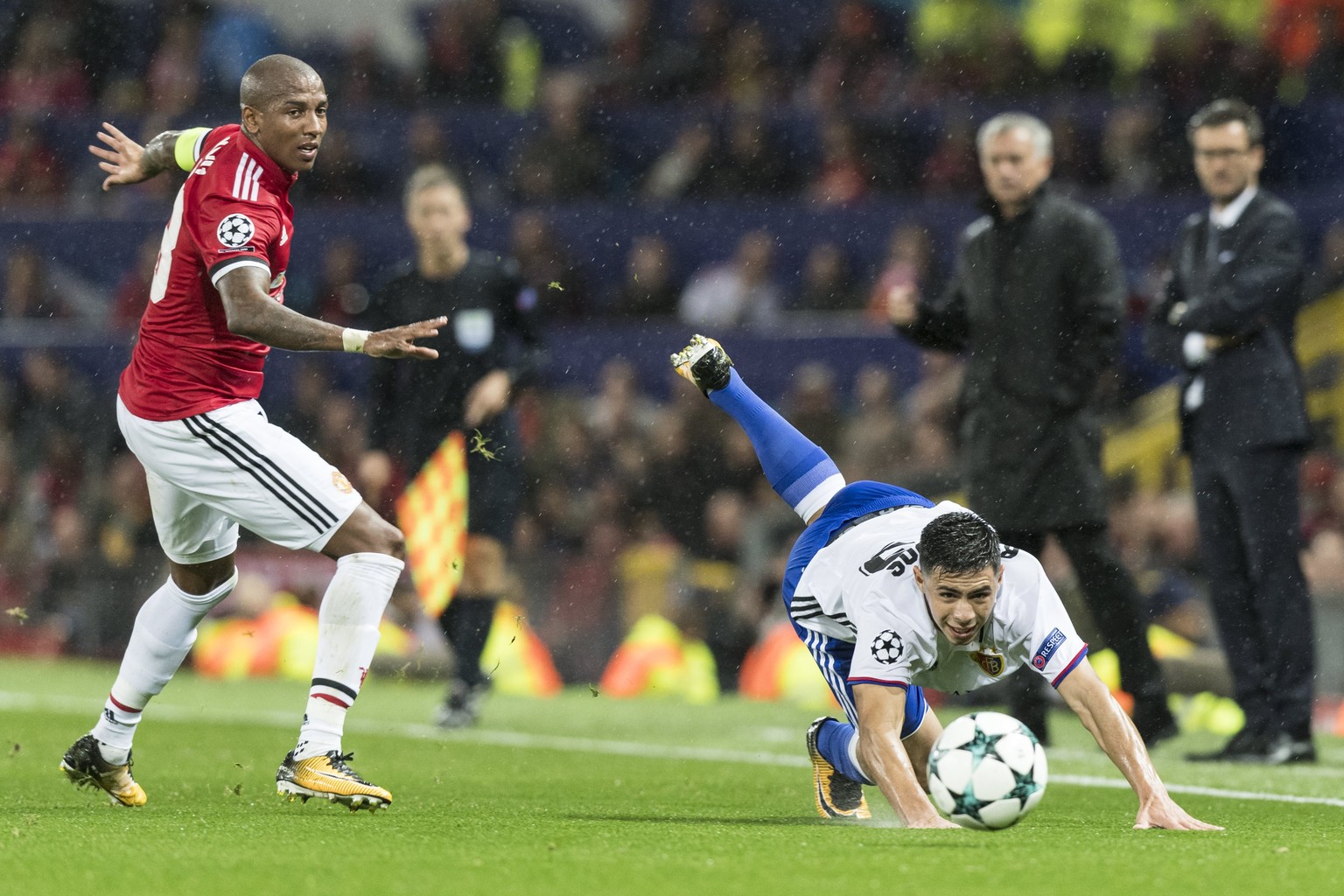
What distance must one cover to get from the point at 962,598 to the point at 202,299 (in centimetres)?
237

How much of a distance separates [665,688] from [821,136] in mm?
5132

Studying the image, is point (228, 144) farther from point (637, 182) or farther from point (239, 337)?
point (637, 182)

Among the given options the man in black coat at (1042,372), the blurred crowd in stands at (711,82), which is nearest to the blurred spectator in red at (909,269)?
the blurred crowd in stands at (711,82)

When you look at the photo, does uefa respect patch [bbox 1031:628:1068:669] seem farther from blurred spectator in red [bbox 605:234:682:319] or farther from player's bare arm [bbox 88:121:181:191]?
blurred spectator in red [bbox 605:234:682:319]

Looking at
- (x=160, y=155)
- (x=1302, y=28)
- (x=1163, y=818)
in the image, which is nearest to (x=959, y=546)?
(x=1163, y=818)

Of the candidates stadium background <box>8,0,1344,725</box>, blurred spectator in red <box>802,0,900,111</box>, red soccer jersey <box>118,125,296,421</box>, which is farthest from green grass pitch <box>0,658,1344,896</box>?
blurred spectator in red <box>802,0,900,111</box>

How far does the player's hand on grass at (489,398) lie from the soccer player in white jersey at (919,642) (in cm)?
290

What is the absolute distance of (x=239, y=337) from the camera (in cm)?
557

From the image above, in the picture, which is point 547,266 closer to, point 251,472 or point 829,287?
point 829,287

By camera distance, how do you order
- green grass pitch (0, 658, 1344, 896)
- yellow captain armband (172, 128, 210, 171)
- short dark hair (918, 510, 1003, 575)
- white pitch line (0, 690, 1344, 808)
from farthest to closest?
white pitch line (0, 690, 1344, 808) → yellow captain armband (172, 128, 210, 171) → short dark hair (918, 510, 1003, 575) → green grass pitch (0, 658, 1344, 896)

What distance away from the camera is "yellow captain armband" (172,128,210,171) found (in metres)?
5.94

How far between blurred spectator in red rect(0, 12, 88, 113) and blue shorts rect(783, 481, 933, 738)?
12.9m

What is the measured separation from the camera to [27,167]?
16.5 meters

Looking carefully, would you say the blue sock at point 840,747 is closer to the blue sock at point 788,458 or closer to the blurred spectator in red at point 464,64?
the blue sock at point 788,458
